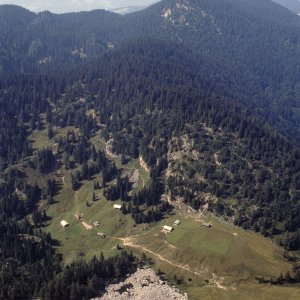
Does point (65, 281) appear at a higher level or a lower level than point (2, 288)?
higher

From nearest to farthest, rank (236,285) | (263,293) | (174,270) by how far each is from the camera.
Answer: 1. (263,293)
2. (236,285)
3. (174,270)

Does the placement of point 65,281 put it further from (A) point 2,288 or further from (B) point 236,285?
(B) point 236,285

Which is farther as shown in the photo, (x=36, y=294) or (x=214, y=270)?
(x=214, y=270)

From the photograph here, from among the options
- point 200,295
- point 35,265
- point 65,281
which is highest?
point 200,295

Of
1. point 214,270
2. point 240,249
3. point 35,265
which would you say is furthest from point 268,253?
point 35,265

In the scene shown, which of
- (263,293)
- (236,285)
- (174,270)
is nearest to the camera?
(263,293)

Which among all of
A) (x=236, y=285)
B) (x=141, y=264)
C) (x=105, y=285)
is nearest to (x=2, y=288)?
(x=105, y=285)

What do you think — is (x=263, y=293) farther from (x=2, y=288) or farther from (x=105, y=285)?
(x=2, y=288)
